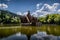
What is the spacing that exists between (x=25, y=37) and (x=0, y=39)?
54cm

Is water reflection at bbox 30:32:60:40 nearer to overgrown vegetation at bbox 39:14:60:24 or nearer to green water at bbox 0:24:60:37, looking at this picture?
green water at bbox 0:24:60:37

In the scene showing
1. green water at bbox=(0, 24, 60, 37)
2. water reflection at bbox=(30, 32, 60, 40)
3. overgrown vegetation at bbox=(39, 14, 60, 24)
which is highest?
overgrown vegetation at bbox=(39, 14, 60, 24)

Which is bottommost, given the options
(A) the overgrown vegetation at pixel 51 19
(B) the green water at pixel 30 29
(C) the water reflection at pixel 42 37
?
(C) the water reflection at pixel 42 37

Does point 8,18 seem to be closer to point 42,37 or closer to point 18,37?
point 18,37

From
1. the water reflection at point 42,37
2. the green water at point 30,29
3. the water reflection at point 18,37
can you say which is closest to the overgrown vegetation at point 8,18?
the green water at point 30,29

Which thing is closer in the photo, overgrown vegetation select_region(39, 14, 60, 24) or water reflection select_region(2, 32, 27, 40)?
water reflection select_region(2, 32, 27, 40)

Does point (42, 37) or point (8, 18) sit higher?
point (8, 18)

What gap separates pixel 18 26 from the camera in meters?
4.56

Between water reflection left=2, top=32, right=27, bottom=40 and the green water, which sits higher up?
the green water

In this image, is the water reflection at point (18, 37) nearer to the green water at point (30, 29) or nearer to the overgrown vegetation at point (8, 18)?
the green water at point (30, 29)

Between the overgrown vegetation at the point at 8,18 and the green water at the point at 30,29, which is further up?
the overgrown vegetation at the point at 8,18

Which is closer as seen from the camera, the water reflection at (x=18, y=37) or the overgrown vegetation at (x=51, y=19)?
the water reflection at (x=18, y=37)

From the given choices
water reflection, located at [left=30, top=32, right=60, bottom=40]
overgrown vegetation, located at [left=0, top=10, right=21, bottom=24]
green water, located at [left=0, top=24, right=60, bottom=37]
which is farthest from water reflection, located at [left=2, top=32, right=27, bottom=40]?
overgrown vegetation, located at [left=0, top=10, right=21, bottom=24]

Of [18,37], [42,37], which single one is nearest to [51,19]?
[42,37]
